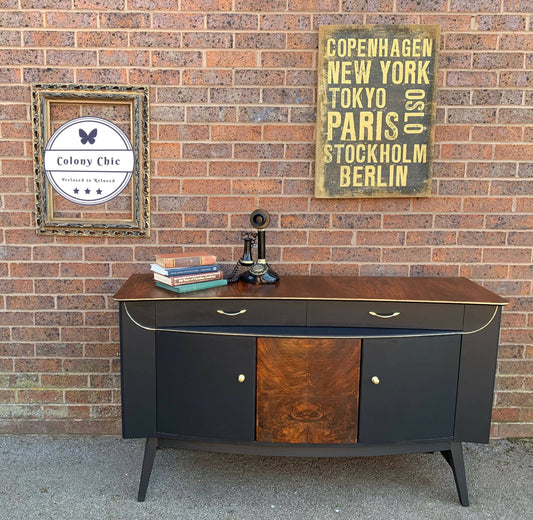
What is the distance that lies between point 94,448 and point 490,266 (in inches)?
94.1

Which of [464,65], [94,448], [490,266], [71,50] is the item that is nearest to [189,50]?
[71,50]

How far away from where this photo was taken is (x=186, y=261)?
2346 millimetres

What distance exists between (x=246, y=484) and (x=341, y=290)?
3.48 ft

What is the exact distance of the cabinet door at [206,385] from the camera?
2.20 meters

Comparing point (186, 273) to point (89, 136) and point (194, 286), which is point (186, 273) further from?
point (89, 136)

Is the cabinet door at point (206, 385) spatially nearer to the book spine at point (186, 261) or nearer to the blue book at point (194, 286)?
the blue book at point (194, 286)

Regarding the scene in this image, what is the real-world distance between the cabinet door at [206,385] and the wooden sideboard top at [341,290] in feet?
0.65

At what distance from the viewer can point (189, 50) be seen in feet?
8.46

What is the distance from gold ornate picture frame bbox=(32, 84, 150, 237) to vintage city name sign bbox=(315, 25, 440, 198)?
965mm

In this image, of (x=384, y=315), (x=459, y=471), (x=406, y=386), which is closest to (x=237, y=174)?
(x=384, y=315)

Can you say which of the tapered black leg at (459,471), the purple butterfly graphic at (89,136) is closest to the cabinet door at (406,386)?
the tapered black leg at (459,471)

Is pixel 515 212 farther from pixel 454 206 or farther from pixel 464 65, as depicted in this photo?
pixel 464 65

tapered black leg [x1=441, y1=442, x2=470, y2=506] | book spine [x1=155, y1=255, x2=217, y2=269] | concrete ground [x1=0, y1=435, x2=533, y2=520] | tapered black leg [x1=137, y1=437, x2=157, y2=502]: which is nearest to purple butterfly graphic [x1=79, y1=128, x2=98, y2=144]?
book spine [x1=155, y1=255, x2=217, y2=269]

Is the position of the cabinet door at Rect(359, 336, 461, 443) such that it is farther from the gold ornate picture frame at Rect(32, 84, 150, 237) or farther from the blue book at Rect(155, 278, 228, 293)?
the gold ornate picture frame at Rect(32, 84, 150, 237)
